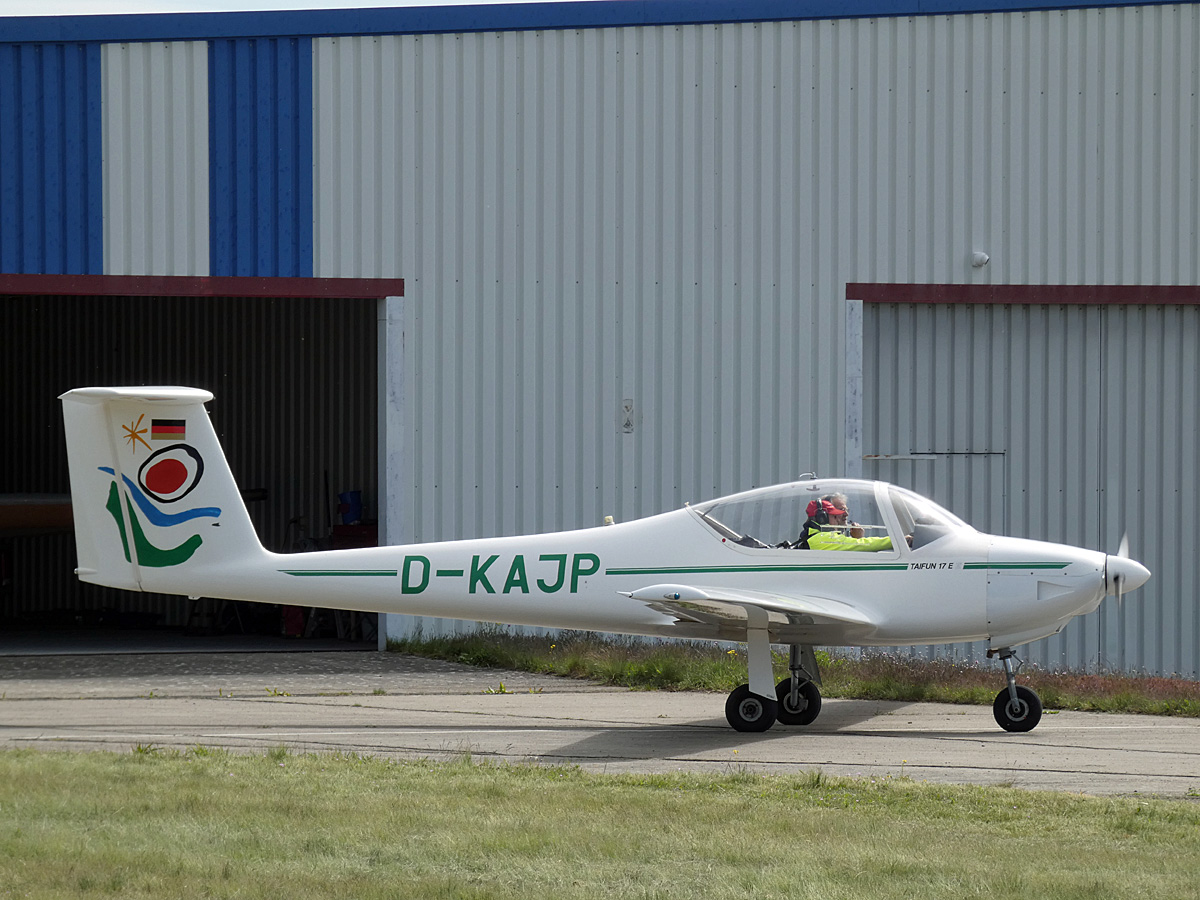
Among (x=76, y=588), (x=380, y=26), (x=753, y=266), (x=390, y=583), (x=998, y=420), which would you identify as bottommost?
(x=76, y=588)

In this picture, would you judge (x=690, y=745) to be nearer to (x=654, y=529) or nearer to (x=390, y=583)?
(x=654, y=529)

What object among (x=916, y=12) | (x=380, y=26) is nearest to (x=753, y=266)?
(x=916, y=12)

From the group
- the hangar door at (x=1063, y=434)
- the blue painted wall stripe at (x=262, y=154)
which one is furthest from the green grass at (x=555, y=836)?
the hangar door at (x=1063, y=434)

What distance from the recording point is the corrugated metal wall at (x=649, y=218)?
52.3 feet

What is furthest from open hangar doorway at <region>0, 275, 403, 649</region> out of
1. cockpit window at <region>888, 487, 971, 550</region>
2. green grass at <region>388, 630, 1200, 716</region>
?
cockpit window at <region>888, 487, 971, 550</region>

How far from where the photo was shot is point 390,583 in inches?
429

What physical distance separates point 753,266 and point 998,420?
3.68 m

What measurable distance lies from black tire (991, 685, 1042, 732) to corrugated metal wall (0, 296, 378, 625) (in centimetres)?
1404

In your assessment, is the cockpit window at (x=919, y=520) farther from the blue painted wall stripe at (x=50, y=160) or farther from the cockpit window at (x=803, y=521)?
the blue painted wall stripe at (x=50, y=160)

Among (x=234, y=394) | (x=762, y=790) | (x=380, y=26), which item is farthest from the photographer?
(x=234, y=394)

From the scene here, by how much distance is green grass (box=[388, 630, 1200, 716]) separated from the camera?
39.0ft

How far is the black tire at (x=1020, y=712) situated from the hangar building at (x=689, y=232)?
6.12 metres

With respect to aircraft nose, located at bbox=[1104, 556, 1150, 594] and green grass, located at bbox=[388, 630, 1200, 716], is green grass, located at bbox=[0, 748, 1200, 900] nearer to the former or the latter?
aircraft nose, located at bbox=[1104, 556, 1150, 594]

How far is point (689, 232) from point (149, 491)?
307 inches
